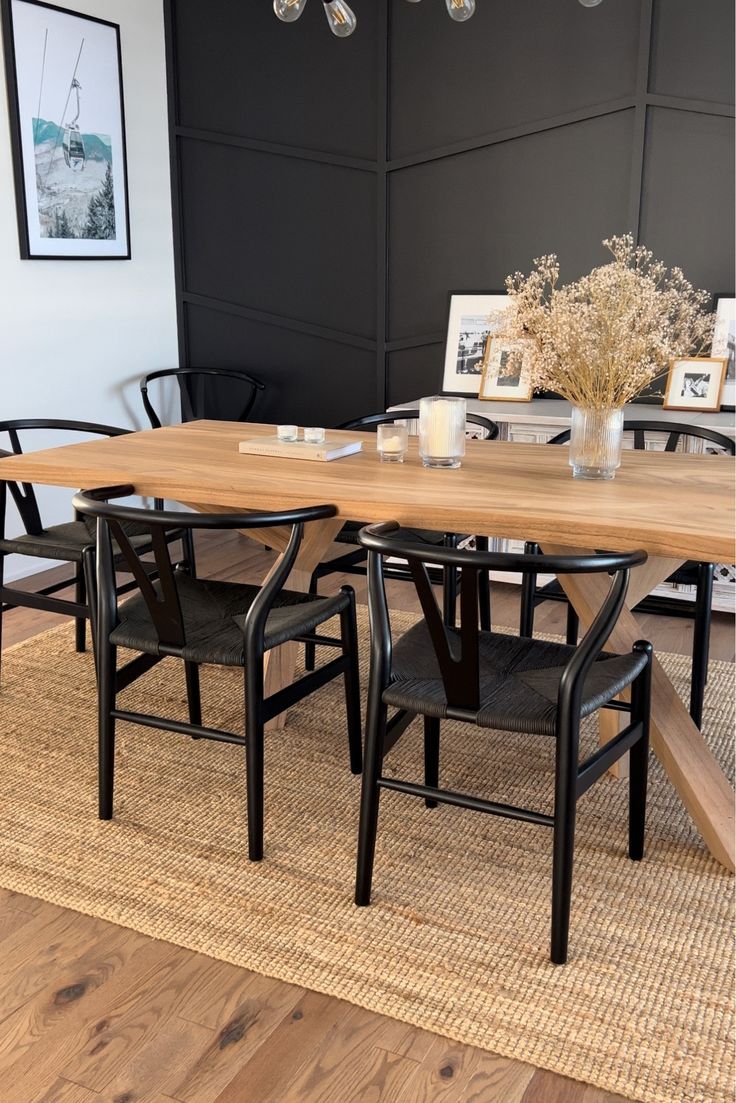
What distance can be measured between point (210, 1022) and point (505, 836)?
2.73 feet

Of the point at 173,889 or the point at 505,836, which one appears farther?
the point at 505,836

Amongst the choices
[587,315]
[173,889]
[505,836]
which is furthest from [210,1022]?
[587,315]

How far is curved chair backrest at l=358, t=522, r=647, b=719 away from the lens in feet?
5.80

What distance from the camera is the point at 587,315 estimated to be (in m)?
2.10

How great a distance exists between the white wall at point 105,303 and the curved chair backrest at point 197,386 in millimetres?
127

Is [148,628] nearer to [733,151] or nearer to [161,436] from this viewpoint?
[161,436]

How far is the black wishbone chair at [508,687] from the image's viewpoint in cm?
184

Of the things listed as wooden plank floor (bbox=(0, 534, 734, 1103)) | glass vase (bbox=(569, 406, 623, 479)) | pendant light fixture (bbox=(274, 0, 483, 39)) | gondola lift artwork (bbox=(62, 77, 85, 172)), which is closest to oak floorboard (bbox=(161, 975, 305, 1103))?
wooden plank floor (bbox=(0, 534, 734, 1103))

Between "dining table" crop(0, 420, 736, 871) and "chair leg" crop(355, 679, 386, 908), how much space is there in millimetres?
393

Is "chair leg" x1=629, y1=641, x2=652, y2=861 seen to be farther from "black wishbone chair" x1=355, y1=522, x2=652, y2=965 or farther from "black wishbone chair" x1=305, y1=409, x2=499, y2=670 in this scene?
"black wishbone chair" x1=305, y1=409, x2=499, y2=670

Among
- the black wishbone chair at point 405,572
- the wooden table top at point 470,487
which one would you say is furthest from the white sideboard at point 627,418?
the wooden table top at point 470,487

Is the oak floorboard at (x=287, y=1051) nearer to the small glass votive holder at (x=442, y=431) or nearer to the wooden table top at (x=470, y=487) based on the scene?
the wooden table top at (x=470, y=487)

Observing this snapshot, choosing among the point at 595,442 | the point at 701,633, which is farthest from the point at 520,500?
the point at 701,633

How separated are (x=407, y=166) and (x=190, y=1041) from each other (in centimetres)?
372
